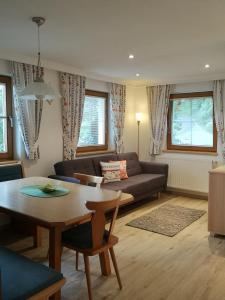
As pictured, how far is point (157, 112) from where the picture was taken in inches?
231

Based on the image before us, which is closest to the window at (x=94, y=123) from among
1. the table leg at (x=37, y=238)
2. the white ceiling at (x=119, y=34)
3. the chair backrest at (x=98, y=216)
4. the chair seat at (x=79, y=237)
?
the white ceiling at (x=119, y=34)

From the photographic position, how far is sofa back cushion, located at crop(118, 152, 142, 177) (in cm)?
539

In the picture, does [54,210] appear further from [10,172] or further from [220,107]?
[220,107]

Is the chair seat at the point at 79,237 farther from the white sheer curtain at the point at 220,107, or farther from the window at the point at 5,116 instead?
the white sheer curtain at the point at 220,107

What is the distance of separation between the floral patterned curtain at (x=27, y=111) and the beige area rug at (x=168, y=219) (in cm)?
182

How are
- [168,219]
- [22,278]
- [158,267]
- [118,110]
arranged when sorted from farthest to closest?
[118,110] < [168,219] < [158,267] < [22,278]

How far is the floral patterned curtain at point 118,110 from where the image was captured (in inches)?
221

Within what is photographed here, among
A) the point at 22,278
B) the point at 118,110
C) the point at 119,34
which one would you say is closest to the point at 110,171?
the point at 118,110

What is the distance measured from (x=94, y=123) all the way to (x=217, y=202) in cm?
278

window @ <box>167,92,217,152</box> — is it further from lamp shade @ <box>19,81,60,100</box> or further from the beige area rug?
lamp shade @ <box>19,81,60,100</box>

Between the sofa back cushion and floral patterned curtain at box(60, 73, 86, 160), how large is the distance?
110cm

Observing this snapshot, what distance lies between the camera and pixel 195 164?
5.46 meters

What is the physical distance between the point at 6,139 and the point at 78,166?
3.81 ft

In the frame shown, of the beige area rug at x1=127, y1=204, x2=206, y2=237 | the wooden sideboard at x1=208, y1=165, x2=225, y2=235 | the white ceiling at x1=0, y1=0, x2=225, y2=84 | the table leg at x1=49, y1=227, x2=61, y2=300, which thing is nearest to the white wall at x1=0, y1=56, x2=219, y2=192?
the white ceiling at x1=0, y1=0, x2=225, y2=84
